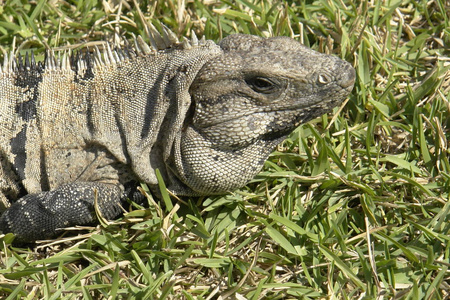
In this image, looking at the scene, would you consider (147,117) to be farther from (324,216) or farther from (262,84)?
(324,216)

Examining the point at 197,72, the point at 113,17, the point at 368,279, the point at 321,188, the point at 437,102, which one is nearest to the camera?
the point at 368,279

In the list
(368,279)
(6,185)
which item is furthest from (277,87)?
(6,185)

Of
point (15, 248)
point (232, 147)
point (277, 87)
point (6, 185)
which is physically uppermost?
point (277, 87)

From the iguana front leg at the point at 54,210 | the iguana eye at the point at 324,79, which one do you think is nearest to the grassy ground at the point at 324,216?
the iguana front leg at the point at 54,210

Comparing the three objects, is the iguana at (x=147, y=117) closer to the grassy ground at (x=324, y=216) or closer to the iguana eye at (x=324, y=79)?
the iguana eye at (x=324, y=79)

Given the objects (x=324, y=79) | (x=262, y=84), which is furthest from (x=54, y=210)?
(x=324, y=79)

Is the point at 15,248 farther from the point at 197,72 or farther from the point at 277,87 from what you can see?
the point at 277,87

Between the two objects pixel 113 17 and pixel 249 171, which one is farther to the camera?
pixel 113 17
